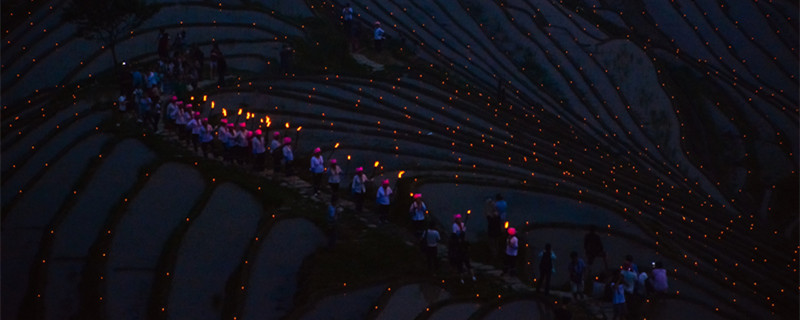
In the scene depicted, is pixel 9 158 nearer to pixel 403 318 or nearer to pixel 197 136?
pixel 197 136

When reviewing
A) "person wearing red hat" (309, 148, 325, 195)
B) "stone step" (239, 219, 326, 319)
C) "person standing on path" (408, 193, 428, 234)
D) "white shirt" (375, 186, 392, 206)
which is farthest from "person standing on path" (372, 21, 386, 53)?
"stone step" (239, 219, 326, 319)

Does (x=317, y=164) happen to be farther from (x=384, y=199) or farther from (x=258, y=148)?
(x=258, y=148)

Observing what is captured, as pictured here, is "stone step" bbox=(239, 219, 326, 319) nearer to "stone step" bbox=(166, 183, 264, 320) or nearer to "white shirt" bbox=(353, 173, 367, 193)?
"stone step" bbox=(166, 183, 264, 320)

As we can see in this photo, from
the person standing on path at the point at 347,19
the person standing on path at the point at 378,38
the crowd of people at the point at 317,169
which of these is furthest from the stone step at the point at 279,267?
the person standing on path at the point at 347,19

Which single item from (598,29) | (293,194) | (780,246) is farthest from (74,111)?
(598,29)

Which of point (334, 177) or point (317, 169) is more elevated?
point (317, 169)

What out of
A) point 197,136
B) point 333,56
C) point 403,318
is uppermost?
point 333,56

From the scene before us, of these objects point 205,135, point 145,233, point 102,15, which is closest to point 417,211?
point 145,233
